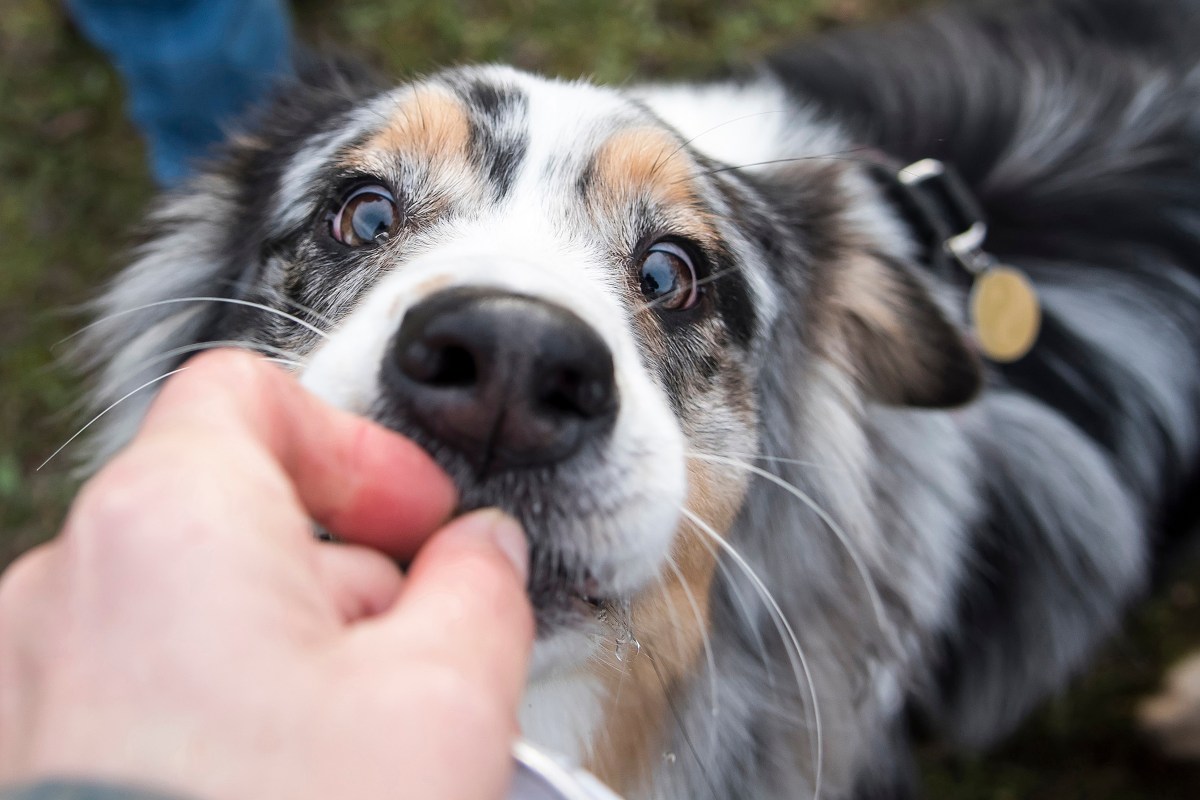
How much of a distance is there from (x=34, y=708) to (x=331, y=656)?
0.88 feet

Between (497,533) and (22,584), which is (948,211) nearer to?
(497,533)

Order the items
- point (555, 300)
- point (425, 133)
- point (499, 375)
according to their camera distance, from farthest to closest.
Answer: point (425, 133)
point (555, 300)
point (499, 375)

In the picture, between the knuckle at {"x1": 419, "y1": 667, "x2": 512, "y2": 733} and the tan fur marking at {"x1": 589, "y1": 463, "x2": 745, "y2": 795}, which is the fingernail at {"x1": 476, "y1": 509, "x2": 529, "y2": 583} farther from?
the tan fur marking at {"x1": 589, "y1": 463, "x2": 745, "y2": 795}

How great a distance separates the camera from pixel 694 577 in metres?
1.87

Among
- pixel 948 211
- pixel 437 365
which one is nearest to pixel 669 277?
pixel 437 365

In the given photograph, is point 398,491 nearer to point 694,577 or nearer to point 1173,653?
point 694,577

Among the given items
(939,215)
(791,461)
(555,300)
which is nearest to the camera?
(555,300)

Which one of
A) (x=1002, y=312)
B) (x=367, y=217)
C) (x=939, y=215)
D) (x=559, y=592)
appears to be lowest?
(x=559, y=592)

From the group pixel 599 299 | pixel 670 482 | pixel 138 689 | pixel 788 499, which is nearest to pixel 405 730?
pixel 138 689

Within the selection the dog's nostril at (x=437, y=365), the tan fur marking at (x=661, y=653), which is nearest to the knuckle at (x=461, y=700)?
the dog's nostril at (x=437, y=365)

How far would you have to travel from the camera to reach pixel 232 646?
2.53 ft

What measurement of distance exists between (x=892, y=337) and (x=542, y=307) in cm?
131

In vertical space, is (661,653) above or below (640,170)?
below

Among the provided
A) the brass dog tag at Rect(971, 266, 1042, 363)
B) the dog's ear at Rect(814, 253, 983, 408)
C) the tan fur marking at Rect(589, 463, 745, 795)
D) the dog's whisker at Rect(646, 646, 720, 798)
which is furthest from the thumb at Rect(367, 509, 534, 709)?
the brass dog tag at Rect(971, 266, 1042, 363)
